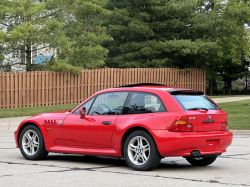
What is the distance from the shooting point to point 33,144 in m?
9.28

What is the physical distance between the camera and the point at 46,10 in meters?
27.3

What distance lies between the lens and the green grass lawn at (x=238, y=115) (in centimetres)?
1728

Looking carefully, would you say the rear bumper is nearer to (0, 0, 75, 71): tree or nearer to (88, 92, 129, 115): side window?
(88, 92, 129, 115): side window

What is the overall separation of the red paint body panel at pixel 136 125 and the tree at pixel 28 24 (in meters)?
16.7

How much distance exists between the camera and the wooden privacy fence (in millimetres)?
25297

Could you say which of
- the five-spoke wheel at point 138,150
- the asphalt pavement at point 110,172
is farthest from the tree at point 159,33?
the five-spoke wheel at point 138,150

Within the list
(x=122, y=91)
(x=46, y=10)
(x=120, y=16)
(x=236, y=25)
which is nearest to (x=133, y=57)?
(x=120, y=16)

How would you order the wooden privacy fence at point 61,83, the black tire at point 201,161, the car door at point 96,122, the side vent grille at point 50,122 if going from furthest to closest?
the wooden privacy fence at point 61,83 < the side vent grille at point 50,122 < the black tire at point 201,161 < the car door at point 96,122

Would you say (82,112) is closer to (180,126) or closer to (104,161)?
(104,161)

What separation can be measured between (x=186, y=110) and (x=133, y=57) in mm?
28602

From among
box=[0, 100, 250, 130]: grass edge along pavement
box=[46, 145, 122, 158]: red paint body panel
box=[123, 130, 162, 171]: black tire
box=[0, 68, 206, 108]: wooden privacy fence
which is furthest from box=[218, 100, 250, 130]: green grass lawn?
box=[123, 130, 162, 171]: black tire

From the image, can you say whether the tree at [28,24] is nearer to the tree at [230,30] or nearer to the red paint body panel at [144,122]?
the tree at [230,30]

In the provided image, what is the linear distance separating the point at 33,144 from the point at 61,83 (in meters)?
18.8

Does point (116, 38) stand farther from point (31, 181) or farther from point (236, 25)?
point (31, 181)
